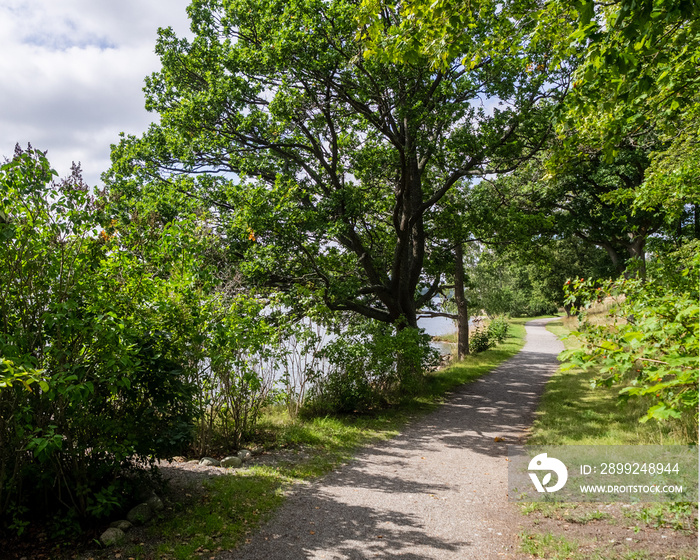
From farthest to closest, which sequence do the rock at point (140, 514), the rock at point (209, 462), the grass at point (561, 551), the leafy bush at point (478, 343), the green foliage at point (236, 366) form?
the leafy bush at point (478, 343), the rock at point (209, 462), the green foliage at point (236, 366), the rock at point (140, 514), the grass at point (561, 551)

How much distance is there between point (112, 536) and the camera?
4.01 meters

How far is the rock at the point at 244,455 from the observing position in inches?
255

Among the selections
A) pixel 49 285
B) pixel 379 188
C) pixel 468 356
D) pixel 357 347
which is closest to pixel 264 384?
pixel 357 347

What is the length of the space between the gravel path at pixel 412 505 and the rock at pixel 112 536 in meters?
0.99

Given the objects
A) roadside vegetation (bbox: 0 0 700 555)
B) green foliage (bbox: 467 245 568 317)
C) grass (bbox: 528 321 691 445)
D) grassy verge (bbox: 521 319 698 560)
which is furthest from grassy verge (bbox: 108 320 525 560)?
green foliage (bbox: 467 245 568 317)

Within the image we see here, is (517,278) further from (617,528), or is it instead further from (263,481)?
(617,528)

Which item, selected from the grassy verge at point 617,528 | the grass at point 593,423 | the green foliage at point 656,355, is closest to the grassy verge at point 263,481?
the grass at point 593,423

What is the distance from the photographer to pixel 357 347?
377 inches

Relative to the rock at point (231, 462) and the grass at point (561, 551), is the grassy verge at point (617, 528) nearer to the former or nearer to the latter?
the grass at point (561, 551)

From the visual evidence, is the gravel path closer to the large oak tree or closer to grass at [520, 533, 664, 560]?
grass at [520, 533, 664, 560]

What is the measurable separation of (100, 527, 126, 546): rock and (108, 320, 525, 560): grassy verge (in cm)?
12

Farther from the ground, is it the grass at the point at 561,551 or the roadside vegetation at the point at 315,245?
the roadside vegetation at the point at 315,245

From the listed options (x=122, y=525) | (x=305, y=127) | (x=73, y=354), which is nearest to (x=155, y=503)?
(x=122, y=525)

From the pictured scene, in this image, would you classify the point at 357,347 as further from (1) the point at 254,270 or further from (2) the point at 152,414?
(2) the point at 152,414
